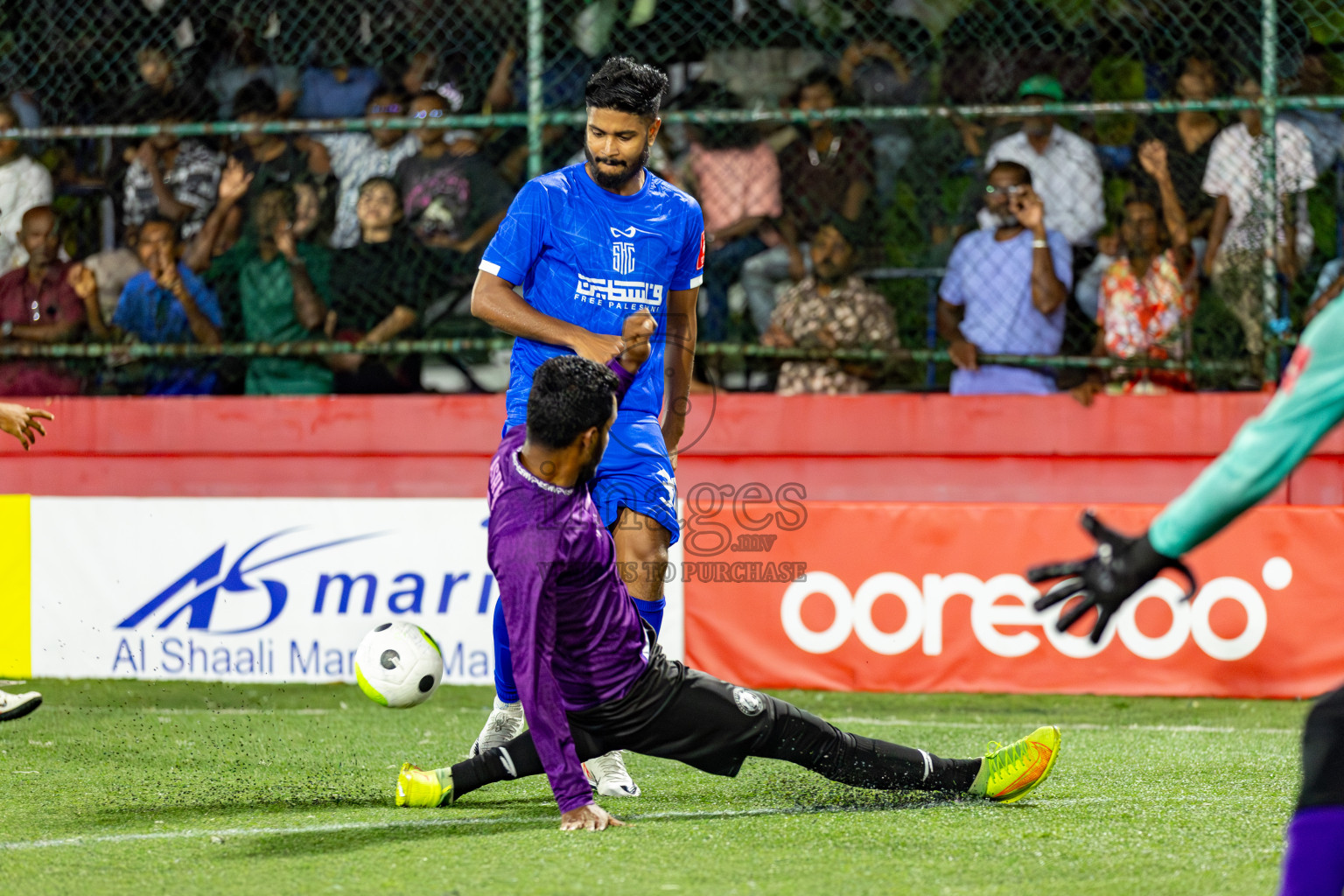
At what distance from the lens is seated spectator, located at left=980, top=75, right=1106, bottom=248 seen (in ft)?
28.3

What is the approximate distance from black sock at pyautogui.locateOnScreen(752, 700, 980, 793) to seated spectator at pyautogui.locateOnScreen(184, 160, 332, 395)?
565 centimetres

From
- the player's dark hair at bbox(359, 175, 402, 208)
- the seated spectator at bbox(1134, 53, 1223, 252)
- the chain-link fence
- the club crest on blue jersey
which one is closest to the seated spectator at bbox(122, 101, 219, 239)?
the chain-link fence

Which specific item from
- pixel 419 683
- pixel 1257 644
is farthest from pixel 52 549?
pixel 1257 644

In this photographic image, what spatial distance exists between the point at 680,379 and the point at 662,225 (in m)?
0.54

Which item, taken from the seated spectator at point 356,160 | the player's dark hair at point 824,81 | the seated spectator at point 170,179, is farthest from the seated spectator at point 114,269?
the player's dark hair at point 824,81

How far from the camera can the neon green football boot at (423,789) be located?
466cm

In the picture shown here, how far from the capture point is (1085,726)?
263 inches

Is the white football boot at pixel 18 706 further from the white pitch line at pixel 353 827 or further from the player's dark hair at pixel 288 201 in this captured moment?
the player's dark hair at pixel 288 201

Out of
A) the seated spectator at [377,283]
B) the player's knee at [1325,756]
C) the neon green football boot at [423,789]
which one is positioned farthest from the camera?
the seated spectator at [377,283]

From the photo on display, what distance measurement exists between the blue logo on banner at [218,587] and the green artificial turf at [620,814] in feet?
3.77

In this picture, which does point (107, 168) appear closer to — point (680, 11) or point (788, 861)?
point (680, 11)

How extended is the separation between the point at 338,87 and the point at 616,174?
5.49m

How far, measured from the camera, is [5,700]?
234 inches

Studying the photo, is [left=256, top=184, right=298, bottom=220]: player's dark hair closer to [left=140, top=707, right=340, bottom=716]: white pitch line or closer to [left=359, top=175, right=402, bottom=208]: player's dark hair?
[left=359, top=175, right=402, bottom=208]: player's dark hair
